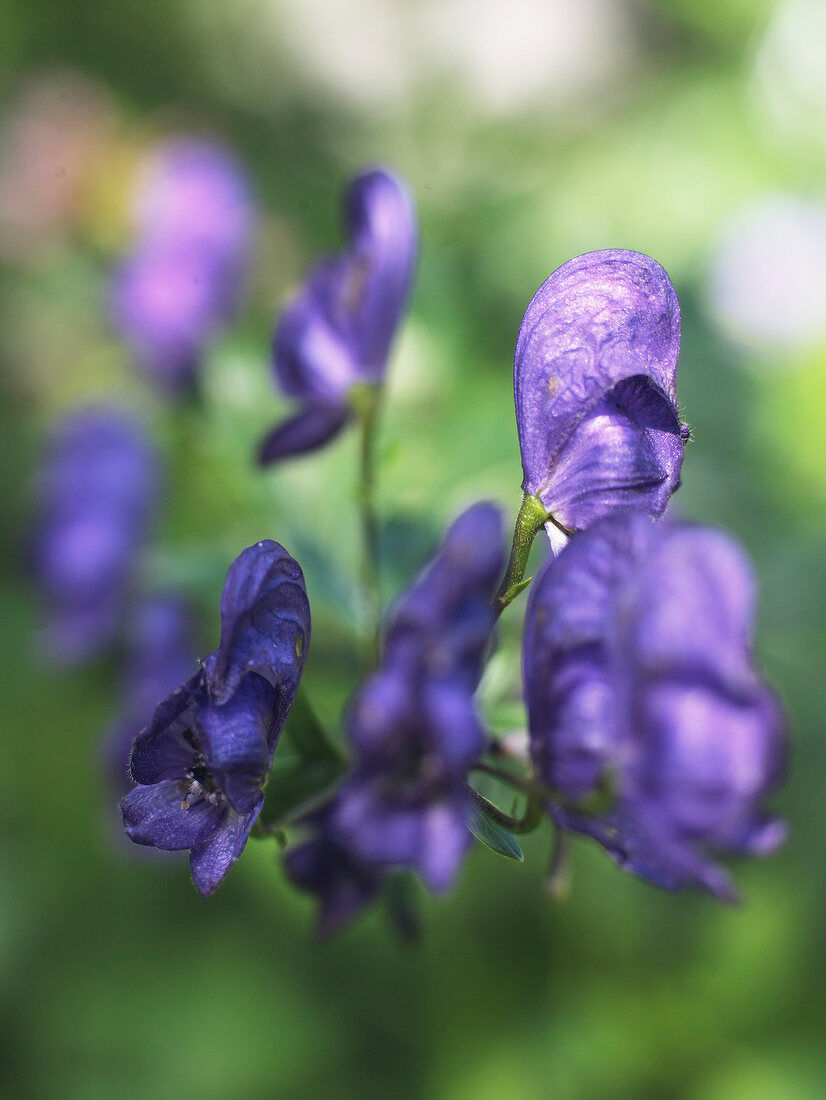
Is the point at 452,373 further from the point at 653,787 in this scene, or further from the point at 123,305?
the point at 653,787

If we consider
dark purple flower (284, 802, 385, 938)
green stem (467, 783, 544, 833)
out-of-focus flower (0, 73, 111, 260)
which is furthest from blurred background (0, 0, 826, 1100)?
green stem (467, 783, 544, 833)

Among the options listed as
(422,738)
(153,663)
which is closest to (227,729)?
(422,738)

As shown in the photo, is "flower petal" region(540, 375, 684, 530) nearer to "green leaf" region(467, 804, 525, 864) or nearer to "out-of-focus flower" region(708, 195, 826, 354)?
"green leaf" region(467, 804, 525, 864)

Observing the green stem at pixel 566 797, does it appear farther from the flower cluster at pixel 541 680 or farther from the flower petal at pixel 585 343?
the flower petal at pixel 585 343

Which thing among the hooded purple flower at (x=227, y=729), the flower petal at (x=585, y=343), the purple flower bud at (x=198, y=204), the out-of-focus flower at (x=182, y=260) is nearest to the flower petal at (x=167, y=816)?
the hooded purple flower at (x=227, y=729)

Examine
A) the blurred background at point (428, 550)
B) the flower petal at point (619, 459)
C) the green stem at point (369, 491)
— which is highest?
the flower petal at point (619, 459)

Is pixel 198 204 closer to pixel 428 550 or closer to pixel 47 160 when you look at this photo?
pixel 47 160

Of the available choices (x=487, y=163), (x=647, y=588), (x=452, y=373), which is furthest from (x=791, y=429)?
(x=647, y=588)
